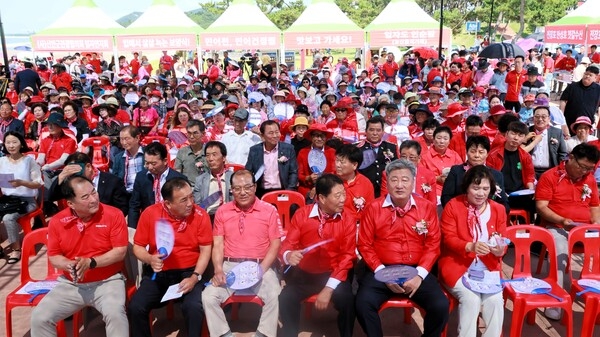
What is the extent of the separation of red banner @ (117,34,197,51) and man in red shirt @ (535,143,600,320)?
47.4 feet

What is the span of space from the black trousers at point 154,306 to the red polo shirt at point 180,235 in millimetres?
172

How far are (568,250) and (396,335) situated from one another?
1.51 m

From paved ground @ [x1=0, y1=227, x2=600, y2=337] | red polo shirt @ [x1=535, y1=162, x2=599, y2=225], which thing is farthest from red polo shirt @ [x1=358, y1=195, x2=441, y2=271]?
red polo shirt @ [x1=535, y1=162, x2=599, y2=225]

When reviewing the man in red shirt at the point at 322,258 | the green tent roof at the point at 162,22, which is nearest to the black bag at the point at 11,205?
the man in red shirt at the point at 322,258

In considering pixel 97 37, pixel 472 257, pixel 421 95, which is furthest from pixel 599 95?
pixel 97 37

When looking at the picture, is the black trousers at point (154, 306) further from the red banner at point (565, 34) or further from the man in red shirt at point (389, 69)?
the red banner at point (565, 34)

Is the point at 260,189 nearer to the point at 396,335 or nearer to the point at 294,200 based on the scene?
the point at 294,200

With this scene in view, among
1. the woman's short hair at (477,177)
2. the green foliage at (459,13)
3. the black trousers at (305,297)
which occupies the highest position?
the green foliage at (459,13)

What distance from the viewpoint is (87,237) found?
135 inches

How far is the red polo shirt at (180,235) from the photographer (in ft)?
11.7

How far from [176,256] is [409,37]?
15.2 m

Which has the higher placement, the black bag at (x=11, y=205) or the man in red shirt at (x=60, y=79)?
the man in red shirt at (x=60, y=79)

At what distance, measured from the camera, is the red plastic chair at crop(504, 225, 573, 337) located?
331 cm

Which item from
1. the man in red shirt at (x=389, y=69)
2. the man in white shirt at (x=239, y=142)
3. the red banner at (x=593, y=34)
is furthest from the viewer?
the man in red shirt at (x=389, y=69)
